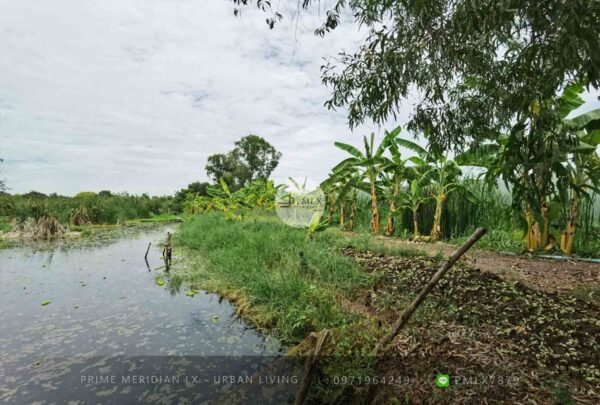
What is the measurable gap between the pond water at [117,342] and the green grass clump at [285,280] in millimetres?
245

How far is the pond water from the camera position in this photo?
238 cm

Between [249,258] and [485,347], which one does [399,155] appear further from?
[485,347]

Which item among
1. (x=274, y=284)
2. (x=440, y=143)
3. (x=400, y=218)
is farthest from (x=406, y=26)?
(x=400, y=218)

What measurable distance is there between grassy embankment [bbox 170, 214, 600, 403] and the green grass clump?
0.05 ft

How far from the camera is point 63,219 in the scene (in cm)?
1308

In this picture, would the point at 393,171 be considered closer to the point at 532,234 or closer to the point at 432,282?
the point at 532,234

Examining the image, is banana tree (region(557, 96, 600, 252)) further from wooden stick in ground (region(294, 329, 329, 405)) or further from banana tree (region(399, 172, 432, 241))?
wooden stick in ground (region(294, 329, 329, 405))

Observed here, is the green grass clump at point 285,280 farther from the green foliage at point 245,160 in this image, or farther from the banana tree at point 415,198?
the green foliage at point 245,160

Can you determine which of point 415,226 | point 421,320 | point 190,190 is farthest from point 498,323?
point 190,190

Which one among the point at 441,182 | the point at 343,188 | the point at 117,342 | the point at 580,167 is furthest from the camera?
the point at 343,188

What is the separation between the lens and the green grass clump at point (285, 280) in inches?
122

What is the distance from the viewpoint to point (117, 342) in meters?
3.11

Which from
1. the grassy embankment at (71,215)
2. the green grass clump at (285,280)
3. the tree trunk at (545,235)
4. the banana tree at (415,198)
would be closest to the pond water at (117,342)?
the green grass clump at (285,280)

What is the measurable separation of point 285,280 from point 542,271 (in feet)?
Answer: 10.0
